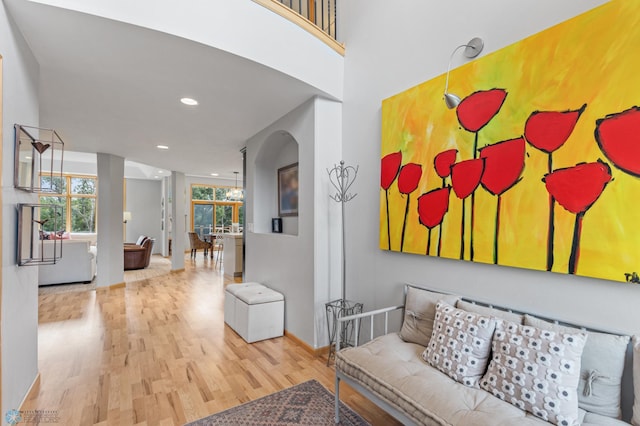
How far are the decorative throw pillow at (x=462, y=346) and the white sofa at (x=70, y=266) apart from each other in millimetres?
6719

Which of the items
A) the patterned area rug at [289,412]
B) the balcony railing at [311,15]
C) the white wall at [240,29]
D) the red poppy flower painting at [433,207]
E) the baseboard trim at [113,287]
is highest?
the balcony railing at [311,15]

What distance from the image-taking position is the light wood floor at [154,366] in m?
2.15

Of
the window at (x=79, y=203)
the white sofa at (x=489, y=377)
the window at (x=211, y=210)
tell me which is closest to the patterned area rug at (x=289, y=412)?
the white sofa at (x=489, y=377)

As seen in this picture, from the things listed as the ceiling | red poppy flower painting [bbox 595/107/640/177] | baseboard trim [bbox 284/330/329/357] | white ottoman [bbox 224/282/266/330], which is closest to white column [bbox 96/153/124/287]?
the ceiling

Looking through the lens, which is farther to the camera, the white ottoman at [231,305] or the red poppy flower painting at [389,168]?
the white ottoman at [231,305]

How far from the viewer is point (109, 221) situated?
18.4 ft

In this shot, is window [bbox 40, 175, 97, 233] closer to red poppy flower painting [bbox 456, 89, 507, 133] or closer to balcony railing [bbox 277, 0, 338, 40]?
balcony railing [bbox 277, 0, 338, 40]

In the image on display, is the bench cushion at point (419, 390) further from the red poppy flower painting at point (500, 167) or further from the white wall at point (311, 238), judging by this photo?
the white wall at point (311, 238)

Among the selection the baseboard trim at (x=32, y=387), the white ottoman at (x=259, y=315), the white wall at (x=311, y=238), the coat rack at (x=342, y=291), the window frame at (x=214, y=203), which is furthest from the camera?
the window frame at (x=214, y=203)

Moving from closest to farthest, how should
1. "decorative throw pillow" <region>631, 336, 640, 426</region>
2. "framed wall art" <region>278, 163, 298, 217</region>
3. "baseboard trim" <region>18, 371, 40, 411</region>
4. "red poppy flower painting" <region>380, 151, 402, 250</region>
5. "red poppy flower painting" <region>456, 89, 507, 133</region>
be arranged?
"decorative throw pillow" <region>631, 336, 640, 426</region>, "red poppy flower painting" <region>456, 89, 507, 133</region>, "baseboard trim" <region>18, 371, 40, 411</region>, "red poppy flower painting" <region>380, 151, 402, 250</region>, "framed wall art" <region>278, 163, 298, 217</region>

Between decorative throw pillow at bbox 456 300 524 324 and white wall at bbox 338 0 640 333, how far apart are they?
0.09m

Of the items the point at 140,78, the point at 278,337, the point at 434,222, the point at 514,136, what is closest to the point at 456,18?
the point at 514,136

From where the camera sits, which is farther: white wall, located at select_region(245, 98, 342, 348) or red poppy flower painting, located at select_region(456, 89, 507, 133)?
white wall, located at select_region(245, 98, 342, 348)

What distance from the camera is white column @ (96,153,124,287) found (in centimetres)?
554
